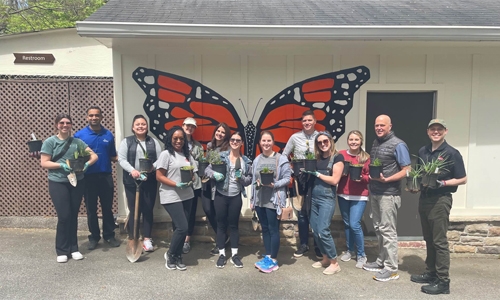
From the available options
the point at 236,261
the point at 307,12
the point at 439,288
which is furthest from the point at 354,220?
the point at 307,12

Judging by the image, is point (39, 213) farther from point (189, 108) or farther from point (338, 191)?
point (338, 191)

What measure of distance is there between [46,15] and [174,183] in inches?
574

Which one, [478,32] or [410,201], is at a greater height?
[478,32]

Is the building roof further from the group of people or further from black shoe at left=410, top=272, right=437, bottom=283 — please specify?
black shoe at left=410, top=272, right=437, bottom=283

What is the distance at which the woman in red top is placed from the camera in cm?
405

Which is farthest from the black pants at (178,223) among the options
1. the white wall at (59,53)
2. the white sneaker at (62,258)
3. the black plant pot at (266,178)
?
the white wall at (59,53)

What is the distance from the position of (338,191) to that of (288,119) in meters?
1.22

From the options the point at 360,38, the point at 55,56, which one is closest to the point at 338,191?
the point at 360,38

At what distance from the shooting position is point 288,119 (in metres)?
4.80

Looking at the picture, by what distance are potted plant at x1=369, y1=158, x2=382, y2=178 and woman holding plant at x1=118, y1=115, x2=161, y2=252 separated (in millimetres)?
2582

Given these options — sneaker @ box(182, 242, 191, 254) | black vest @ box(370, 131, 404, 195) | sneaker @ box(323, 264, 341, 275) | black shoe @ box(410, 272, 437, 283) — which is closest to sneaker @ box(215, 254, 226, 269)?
sneaker @ box(182, 242, 191, 254)

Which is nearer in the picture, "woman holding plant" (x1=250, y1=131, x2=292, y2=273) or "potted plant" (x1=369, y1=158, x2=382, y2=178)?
"potted plant" (x1=369, y1=158, x2=382, y2=178)

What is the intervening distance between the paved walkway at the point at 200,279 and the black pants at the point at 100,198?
0.25 m

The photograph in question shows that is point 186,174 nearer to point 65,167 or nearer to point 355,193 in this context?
point 65,167
